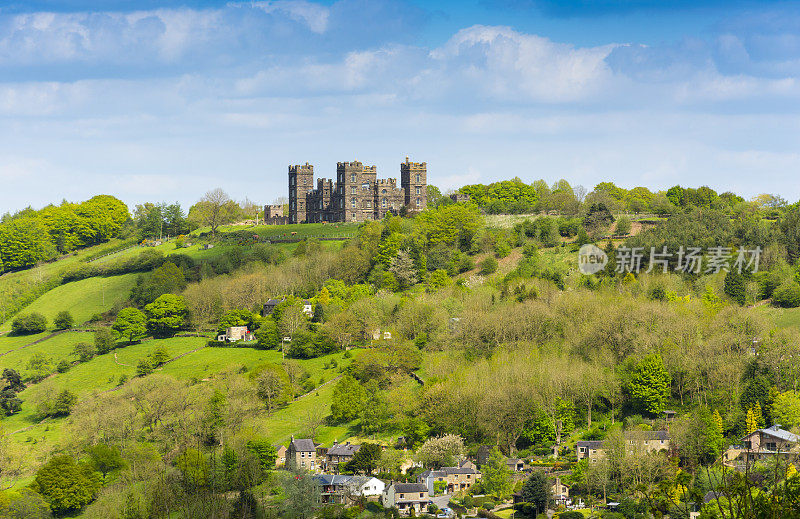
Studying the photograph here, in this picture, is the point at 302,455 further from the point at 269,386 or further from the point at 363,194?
the point at 363,194

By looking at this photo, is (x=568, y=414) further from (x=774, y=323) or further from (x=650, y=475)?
(x=774, y=323)

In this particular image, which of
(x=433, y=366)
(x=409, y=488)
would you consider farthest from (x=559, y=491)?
(x=433, y=366)

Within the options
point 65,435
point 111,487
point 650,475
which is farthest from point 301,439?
point 650,475

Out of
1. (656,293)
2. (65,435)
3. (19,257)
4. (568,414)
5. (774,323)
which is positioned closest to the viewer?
(568,414)

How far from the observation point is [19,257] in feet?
435

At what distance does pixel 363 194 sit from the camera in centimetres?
13638

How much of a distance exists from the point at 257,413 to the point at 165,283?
3696cm

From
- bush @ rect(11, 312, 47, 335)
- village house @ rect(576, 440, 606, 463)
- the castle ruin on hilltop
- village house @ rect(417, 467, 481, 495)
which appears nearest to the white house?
village house @ rect(417, 467, 481, 495)

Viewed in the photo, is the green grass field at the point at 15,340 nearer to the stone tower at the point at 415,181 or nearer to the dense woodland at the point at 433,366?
the dense woodland at the point at 433,366

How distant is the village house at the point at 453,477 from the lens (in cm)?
5516

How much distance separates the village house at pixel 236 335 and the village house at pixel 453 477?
38.7 meters

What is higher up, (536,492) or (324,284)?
(324,284)
